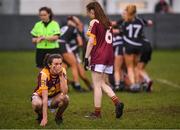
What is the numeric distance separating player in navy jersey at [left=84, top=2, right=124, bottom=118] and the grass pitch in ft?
1.32

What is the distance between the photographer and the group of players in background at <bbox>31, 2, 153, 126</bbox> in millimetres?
11570

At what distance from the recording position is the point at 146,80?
17.2m

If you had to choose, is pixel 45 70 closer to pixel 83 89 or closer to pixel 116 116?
pixel 116 116

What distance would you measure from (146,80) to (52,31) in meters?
3.05

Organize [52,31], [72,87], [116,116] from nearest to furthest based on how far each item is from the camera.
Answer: [116,116] → [52,31] → [72,87]

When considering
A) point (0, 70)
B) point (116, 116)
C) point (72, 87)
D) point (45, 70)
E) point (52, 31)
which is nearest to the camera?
point (45, 70)

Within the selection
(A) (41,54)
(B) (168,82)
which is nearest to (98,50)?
(A) (41,54)

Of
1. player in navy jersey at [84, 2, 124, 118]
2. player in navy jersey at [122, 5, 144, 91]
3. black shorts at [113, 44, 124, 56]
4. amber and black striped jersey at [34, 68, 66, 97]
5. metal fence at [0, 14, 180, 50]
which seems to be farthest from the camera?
metal fence at [0, 14, 180, 50]

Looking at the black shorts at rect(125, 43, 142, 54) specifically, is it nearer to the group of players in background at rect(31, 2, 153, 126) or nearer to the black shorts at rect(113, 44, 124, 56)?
the group of players in background at rect(31, 2, 153, 126)

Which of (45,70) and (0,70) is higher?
(45,70)

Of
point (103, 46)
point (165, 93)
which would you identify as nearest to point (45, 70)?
point (103, 46)

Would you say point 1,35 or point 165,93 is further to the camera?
point 1,35

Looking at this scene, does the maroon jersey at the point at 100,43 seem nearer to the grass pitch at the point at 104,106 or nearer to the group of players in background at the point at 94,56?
the group of players in background at the point at 94,56

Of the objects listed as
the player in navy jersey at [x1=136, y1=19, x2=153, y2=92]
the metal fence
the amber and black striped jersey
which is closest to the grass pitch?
the player in navy jersey at [x1=136, y1=19, x2=153, y2=92]
